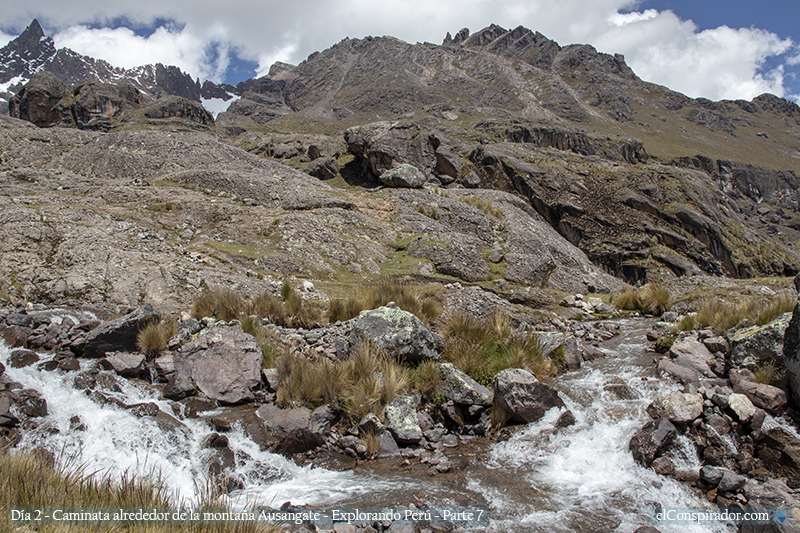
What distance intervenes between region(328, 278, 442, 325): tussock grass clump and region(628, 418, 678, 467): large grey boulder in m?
5.34

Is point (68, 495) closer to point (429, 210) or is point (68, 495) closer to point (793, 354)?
point (793, 354)

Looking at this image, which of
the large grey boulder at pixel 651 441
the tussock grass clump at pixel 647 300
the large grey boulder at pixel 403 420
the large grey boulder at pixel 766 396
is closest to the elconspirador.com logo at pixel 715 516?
the large grey boulder at pixel 651 441

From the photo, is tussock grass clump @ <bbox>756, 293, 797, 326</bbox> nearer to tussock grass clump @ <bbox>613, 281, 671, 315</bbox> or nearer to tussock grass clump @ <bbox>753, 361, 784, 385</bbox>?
tussock grass clump @ <bbox>753, 361, 784, 385</bbox>

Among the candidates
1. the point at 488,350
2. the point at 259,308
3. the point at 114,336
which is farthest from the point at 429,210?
the point at 114,336

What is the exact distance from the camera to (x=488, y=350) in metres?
8.63

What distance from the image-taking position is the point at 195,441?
5559 mm

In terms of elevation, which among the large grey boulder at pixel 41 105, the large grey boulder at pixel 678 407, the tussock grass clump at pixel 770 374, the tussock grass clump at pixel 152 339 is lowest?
the large grey boulder at pixel 678 407

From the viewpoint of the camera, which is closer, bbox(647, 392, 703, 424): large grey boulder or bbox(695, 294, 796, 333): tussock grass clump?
bbox(647, 392, 703, 424): large grey boulder

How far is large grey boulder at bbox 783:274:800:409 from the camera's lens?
19.0 ft

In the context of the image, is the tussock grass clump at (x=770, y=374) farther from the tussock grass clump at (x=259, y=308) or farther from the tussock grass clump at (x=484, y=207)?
the tussock grass clump at (x=484, y=207)

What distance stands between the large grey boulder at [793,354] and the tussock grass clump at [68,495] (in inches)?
293

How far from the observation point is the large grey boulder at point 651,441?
5.38 metres

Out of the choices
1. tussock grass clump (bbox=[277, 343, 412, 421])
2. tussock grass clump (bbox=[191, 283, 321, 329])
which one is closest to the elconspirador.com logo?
tussock grass clump (bbox=[277, 343, 412, 421])

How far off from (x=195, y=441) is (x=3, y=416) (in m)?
2.34
